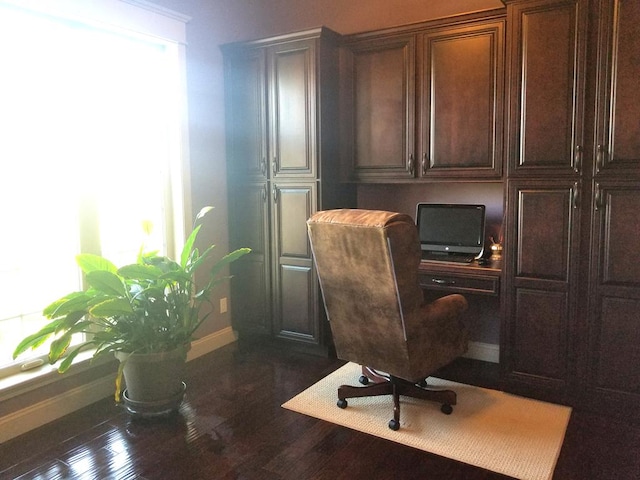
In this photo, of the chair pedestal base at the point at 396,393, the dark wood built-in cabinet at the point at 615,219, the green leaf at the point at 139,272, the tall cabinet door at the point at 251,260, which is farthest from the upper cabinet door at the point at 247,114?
the dark wood built-in cabinet at the point at 615,219

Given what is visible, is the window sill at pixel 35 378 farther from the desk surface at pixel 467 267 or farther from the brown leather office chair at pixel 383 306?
the desk surface at pixel 467 267

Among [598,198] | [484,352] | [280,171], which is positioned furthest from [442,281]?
[280,171]

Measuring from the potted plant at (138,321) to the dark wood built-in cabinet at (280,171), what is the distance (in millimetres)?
939

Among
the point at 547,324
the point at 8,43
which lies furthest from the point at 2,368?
the point at 547,324

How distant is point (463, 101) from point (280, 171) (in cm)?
131

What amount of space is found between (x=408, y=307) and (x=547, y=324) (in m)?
0.93

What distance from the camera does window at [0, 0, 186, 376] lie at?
2770mm

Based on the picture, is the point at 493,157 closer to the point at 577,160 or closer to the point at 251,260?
the point at 577,160

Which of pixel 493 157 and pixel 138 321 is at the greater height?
pixel 493 157

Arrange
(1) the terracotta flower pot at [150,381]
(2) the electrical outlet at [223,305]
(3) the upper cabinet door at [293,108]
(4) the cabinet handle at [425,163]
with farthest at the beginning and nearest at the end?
(2) the electrical outlet at [223,305], (3) the upper cabinet door at [293,108], (4) the cabinet handle at [425,163], (1) the terracotta flower pot at [150,381]

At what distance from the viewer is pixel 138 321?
2807 millimetres

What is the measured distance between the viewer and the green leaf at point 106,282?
8.64 feet

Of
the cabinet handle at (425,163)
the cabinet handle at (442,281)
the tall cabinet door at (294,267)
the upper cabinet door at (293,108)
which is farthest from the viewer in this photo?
the tall cabinet door at (294,267)

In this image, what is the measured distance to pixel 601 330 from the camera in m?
2.81
